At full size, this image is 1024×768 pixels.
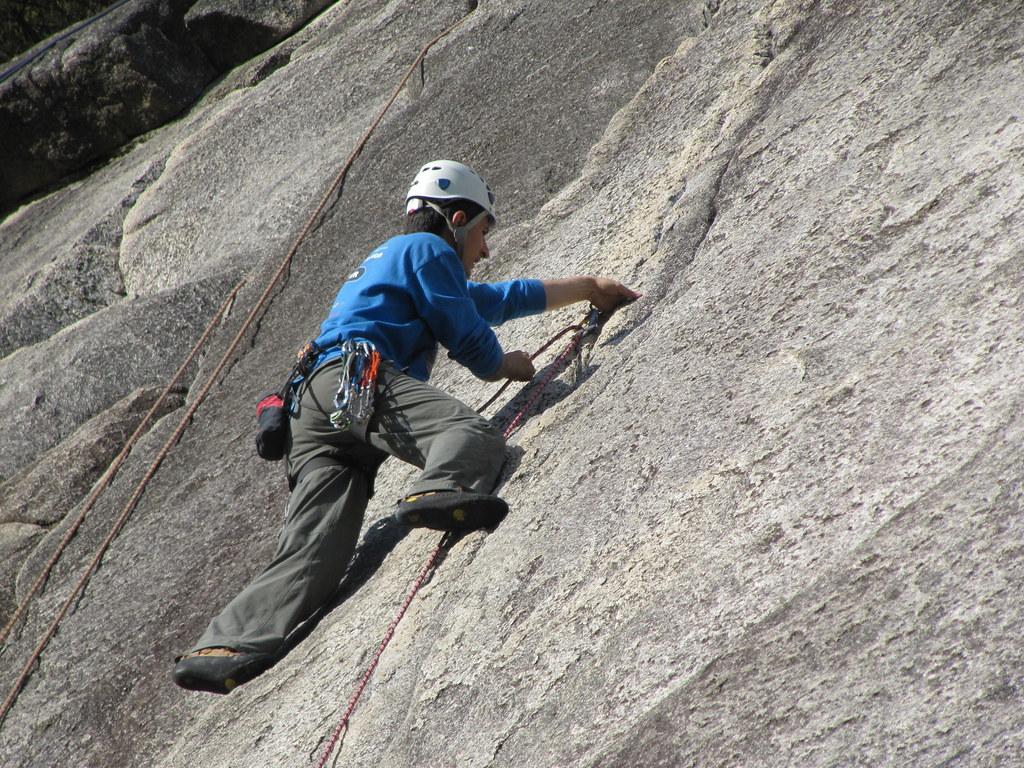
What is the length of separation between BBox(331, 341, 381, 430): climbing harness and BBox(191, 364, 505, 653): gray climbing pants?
0.19ft

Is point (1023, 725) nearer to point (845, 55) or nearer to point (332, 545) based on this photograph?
point (332, 545)

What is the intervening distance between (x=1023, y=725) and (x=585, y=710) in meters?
1.06

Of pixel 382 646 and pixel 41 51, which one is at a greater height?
pixel 41 51

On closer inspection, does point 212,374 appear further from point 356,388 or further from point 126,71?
point 126,71

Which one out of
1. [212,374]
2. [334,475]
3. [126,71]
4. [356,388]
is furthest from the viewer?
[126,71]

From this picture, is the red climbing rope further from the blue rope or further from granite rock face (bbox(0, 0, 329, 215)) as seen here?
the blue rope

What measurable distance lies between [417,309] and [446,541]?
108 cm

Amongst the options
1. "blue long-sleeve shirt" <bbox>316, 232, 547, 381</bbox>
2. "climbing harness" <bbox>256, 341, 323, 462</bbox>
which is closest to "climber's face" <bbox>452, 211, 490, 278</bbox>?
"blue long-sleeve shirt" <bbox>316, 232, 547, 381</bbox>

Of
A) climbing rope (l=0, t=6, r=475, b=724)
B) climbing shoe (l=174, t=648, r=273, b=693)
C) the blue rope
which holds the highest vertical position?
the blue rope

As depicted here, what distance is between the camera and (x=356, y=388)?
14.1ft

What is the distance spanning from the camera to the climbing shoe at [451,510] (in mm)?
3814

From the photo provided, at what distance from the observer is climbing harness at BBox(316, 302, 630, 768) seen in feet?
11.5

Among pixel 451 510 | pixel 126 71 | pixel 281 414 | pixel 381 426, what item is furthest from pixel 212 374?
pixel 126 71

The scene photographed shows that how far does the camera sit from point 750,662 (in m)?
2.67
